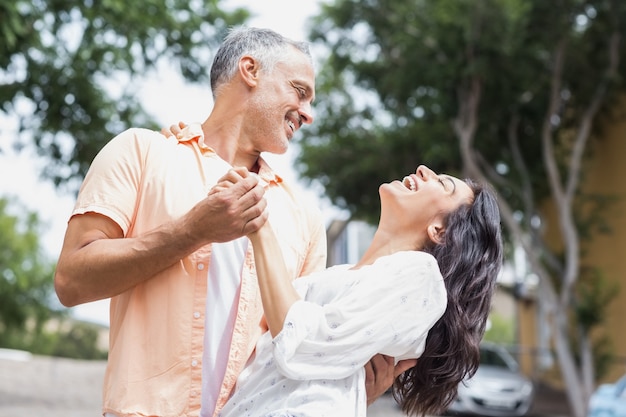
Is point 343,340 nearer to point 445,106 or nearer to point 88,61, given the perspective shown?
point 88,61

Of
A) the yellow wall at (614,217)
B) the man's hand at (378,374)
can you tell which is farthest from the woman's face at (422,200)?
the yellow wall at (614,217)

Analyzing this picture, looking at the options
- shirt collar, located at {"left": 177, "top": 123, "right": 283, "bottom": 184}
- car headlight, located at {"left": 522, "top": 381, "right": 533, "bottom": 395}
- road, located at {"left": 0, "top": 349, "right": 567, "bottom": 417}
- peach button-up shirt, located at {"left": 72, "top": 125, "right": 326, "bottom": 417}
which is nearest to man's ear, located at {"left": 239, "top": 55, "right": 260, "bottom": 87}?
shirt collar, located at {"left": 177, "top": 123, "right": 283, "bottom": 184}

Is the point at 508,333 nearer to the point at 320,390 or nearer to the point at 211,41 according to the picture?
the point at 211,41

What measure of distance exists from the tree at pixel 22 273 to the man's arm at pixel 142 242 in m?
42.4

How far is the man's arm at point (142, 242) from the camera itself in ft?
7.75

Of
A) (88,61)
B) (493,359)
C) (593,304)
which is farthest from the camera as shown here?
(493,359)

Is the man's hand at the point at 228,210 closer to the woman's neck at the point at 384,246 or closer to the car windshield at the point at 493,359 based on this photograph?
the woman's neck at the point at 384,246

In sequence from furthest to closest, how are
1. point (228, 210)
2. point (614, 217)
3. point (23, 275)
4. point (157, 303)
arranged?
point (23, 275) < point (614, 217) < point (157, 303) < point (228, 210)

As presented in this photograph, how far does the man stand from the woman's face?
0.29 m

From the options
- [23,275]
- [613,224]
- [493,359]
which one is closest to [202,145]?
[493,359]

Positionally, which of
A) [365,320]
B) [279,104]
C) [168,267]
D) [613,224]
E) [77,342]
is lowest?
[365,320]

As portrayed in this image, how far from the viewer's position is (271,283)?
2.45m

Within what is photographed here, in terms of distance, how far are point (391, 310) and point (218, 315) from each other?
0.44m

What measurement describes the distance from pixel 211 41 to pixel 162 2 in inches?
40.8
